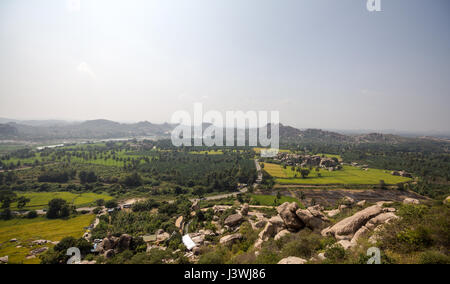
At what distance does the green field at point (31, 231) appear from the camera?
17611 mm

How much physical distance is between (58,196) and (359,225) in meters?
52.2

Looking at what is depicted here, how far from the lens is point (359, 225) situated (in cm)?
1022

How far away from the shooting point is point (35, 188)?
131 ft

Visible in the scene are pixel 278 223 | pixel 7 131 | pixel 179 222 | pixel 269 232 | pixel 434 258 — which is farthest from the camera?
pixel 7 131

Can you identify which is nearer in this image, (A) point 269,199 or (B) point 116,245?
(B) point 116,245

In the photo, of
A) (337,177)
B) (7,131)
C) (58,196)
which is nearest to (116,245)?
(58,196)

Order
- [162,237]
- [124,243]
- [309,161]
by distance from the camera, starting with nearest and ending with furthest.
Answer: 1. [124,243]
2. [162,237]
3. [309,161]

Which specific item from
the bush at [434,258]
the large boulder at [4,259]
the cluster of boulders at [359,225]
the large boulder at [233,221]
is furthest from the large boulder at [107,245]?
the bush at [434,258]

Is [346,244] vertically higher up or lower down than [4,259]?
higher up

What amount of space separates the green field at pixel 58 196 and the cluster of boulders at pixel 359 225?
1620 inches

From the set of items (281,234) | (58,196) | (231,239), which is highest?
(281,234)

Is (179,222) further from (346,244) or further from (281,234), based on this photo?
(346,244)

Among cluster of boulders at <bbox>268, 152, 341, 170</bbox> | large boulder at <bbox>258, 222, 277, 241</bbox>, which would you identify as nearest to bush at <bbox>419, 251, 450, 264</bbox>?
large boulder at <bbox>258, 222, 277, 241</bbox>
